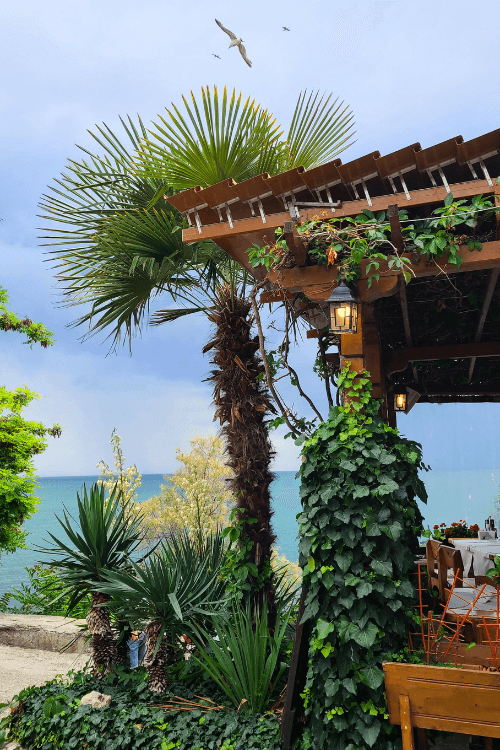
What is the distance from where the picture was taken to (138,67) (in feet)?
358

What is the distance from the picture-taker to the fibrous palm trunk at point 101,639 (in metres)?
5.24

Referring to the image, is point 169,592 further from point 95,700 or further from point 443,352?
point 443,352

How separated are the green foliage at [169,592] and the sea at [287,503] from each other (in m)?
49.0

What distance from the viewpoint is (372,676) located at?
3414 mm

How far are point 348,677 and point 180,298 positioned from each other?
392 cm

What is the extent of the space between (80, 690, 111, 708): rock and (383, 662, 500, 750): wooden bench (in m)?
2.50

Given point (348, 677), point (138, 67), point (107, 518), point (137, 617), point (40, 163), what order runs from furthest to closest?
1. point (40, 163)
2. point (138, 67)
3. point (107, 518)
4. point (137, 617)
5. point (348, 677)

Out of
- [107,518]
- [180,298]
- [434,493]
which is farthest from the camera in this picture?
[434,493]

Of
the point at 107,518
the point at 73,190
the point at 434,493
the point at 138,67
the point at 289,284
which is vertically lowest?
the point at 434,493

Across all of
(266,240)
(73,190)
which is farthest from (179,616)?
(73,190)

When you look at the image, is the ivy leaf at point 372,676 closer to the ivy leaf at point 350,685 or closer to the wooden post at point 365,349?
the ivy leaf at point 350,685

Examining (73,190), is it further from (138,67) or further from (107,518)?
(138,67)

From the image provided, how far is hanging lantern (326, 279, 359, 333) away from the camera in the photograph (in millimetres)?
3689

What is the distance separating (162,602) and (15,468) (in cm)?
632
